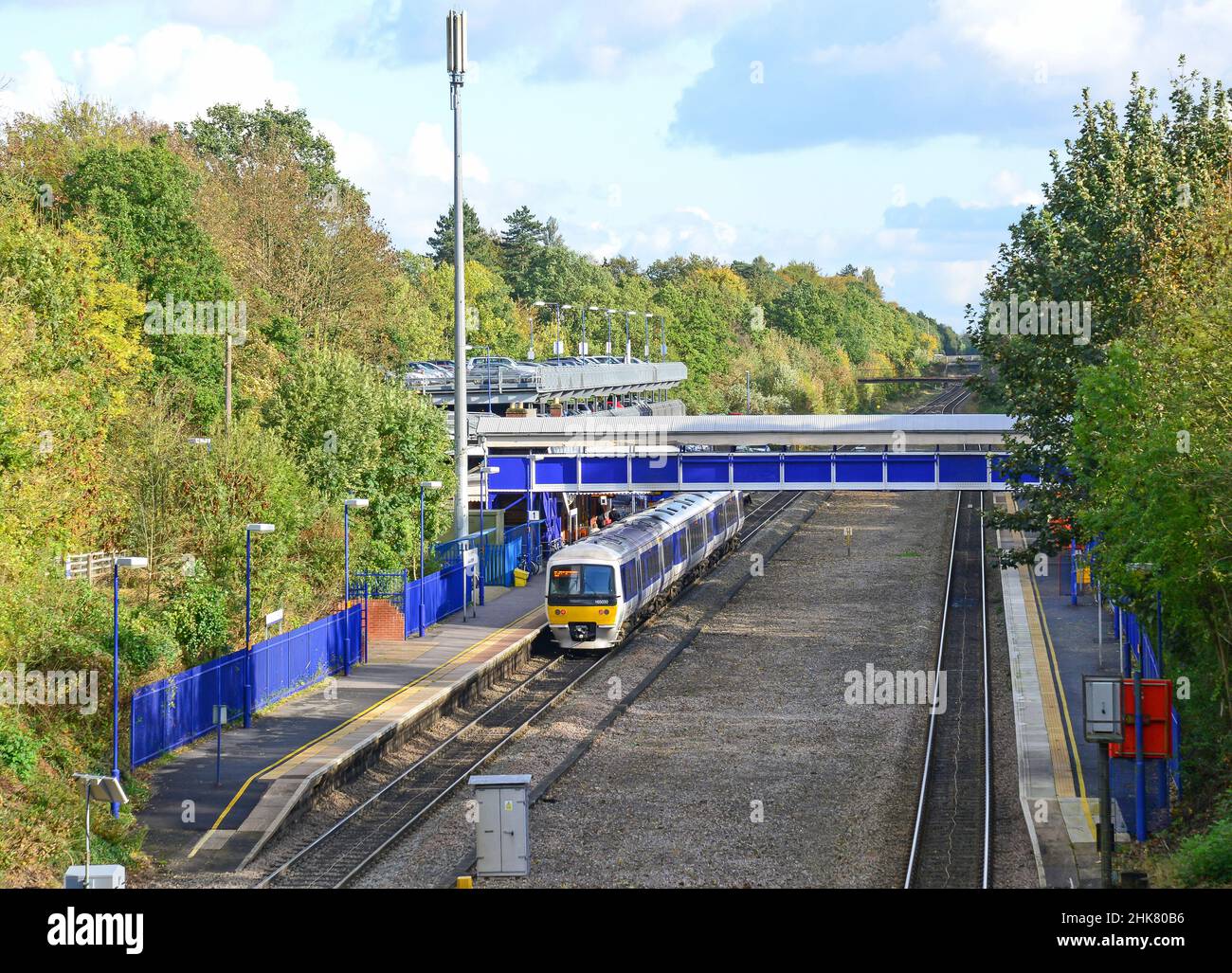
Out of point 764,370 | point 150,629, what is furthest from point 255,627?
point 764,370

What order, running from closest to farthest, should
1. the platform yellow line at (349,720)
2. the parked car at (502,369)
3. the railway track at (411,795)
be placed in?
the railway track at (411,795) < the platform yellow line at (349,720) < the parked car at (502,369)

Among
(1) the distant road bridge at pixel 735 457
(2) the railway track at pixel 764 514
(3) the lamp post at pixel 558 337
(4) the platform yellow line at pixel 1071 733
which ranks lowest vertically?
(4) the platform yellow line at pixel 1071 733

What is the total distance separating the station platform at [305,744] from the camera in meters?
20.3

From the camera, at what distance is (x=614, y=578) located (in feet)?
118

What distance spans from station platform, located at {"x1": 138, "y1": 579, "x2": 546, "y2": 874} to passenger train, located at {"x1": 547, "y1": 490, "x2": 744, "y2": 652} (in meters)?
1.49

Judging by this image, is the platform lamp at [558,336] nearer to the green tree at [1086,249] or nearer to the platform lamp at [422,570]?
the platform lamp at [422,570]

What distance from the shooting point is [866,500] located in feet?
251

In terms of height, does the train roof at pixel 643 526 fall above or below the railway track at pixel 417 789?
above

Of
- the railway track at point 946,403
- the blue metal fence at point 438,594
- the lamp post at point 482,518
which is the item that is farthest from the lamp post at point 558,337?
the railway track at point 946,403

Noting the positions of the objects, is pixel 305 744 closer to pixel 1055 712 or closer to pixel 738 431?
pixel 1055 712

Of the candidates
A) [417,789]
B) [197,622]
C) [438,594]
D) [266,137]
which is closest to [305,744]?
[417,789]

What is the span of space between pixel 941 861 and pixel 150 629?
1537 cm

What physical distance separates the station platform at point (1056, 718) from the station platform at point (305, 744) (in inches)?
450

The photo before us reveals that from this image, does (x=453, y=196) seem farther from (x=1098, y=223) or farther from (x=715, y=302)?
(x=715, y=302)
